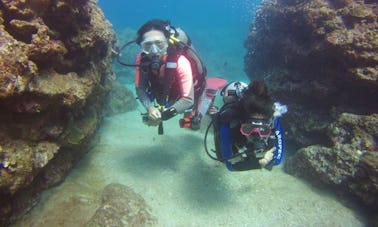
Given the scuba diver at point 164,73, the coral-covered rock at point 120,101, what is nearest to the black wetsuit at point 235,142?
the scuba diver at point 164,73

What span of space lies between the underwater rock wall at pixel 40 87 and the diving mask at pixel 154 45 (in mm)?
808

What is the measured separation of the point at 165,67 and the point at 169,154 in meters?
2.51

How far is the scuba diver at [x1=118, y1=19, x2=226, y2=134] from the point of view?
14.0ft

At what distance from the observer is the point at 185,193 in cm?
496

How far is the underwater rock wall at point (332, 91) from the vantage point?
5.00 meters

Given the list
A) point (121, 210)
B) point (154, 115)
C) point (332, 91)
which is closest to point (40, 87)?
point (154, 115)

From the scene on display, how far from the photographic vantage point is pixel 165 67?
431cm

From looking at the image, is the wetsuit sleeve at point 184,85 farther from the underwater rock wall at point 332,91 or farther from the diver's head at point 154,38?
the underwater rock wall at point 332,91

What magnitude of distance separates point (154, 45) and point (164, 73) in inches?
19.6

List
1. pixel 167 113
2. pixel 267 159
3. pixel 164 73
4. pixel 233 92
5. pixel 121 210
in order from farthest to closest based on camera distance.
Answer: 1. pixel 233 92
2. pixel 164 73
3. pixel 167 113
4. pixel 121 210
5. pixel 267 159

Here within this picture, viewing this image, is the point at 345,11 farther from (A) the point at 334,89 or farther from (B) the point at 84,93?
(B) the point at 84,93

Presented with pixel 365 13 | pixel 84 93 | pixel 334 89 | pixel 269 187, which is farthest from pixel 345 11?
pixel 84 93

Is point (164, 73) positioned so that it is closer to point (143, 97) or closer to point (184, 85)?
point (184, 85)

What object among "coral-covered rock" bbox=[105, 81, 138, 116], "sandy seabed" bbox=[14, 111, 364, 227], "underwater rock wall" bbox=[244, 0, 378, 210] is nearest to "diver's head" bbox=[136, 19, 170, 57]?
"sandy seabed" bbox=[14, 111, 364, 227]
